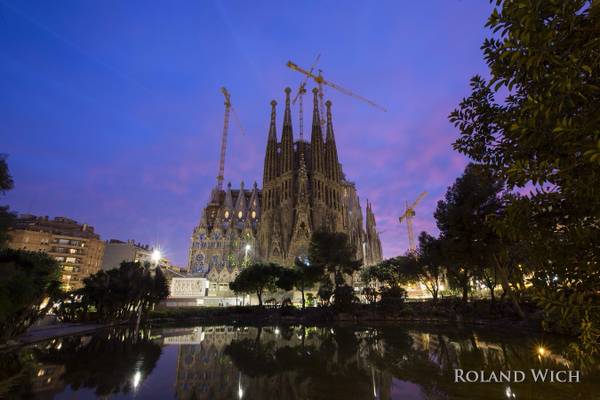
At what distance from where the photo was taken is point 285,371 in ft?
34.9

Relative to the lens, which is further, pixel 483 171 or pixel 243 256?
pixel 243 256

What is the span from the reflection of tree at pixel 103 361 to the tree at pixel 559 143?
34.8 ft

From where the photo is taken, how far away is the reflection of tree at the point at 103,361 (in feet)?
30.1

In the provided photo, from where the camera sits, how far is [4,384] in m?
8.67

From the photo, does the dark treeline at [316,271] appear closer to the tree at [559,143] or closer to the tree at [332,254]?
the tree at [332,254]

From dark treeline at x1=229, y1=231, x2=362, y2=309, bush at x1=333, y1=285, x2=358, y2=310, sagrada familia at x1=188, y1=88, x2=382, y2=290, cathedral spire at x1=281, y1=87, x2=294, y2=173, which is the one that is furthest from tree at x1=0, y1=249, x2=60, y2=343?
cathedral spire at x1=281, y1=87, x2=294, y2=173

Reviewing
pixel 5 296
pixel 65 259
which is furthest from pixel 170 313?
pixel 65 259

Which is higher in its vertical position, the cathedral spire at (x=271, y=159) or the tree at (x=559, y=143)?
the cathedral spire at (x=271, y=159)

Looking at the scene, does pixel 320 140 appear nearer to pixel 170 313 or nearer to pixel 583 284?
pixel 170 313

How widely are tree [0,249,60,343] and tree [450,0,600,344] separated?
16.4 metres

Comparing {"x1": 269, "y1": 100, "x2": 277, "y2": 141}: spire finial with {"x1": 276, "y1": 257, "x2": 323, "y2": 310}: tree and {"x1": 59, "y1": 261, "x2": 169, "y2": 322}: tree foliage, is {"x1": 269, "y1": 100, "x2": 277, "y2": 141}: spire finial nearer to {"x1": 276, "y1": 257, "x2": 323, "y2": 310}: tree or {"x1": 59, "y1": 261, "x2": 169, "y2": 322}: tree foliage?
{"x1": 276, "y1": 257, "x2": 323, "y2": 310}: tree

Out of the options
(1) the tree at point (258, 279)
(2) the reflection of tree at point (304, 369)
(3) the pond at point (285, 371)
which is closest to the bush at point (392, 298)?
(1) the tree at point (258, 279)

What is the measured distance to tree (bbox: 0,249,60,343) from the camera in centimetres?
1227

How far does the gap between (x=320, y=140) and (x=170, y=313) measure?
6260 cm
